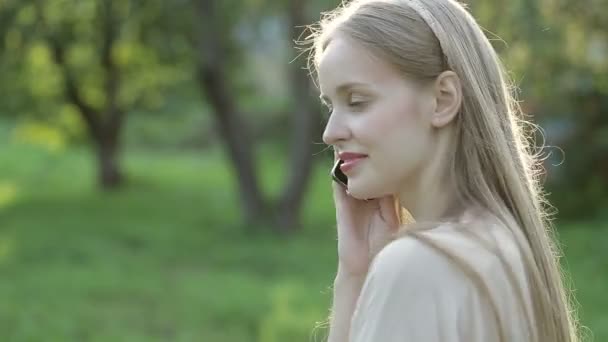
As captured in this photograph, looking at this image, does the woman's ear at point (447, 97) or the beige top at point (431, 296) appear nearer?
the beige top at point (431, 296)

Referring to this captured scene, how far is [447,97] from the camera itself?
1.70 metres

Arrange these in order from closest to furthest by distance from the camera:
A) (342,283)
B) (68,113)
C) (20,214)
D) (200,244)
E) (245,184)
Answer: (342,283) → (200,244) → (245,184) → (20,214) → (68,113)

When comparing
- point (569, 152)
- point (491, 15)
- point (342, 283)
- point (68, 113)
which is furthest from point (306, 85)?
point (342, 283)

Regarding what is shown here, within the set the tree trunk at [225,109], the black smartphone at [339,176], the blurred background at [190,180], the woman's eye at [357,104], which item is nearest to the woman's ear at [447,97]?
the woman's eye at [357,104]

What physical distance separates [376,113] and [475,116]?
0.55ft

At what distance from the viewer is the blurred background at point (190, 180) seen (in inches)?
346

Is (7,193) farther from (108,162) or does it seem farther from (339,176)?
(339,176)

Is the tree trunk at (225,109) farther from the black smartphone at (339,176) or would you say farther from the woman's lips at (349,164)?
the woman's lips at (349,164)

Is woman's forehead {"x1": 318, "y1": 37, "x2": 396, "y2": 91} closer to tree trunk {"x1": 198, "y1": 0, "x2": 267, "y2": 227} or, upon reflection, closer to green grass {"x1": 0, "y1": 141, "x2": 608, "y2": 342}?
green grass {"x1": 0, "y1": 141, "x2": 608, "y2": 342}

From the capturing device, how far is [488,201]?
5.57ft

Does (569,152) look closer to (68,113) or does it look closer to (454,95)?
(68,113)

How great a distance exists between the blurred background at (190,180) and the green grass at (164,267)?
0.03 meters

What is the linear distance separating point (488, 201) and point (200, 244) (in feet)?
35.6

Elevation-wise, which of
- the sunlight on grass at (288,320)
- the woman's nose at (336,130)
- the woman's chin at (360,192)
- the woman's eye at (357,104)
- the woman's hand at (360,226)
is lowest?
the sunlight on grass at (288,320)
